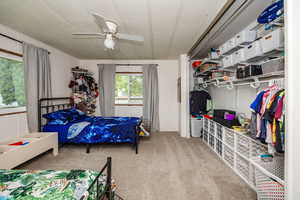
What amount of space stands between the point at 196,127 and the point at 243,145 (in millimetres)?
1854

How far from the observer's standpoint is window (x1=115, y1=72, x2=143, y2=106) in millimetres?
4699

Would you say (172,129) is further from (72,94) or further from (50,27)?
(50,27)

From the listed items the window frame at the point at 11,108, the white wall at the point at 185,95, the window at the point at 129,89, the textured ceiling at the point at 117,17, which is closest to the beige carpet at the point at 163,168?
the white wall at the point at 185,95

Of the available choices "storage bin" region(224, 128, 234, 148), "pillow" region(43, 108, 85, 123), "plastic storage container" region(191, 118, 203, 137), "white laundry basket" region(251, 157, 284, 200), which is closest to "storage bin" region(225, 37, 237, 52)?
"storage bin" region(224, 128, 234, 148)

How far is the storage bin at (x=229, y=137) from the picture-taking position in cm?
228

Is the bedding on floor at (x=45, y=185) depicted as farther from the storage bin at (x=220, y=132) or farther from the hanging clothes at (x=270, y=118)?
the storage bin at (x=220, y=132)

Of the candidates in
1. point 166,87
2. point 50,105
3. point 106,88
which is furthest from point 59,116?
point 166,87

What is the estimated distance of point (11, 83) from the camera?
249 cm

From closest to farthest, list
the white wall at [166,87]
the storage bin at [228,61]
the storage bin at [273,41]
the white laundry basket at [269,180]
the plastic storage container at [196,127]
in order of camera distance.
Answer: the white laundry basket at [269,180], the storage bin at [273,41], the storage bin at [228,61], the plastic storage container at [196,127], the white wall at [166,87]

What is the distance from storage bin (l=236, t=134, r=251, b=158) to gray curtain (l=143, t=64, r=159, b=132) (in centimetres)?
269

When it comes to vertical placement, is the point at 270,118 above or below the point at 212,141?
above

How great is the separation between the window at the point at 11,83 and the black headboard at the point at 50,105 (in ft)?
→ 1.15

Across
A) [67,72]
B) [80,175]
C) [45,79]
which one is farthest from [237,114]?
[67,72]

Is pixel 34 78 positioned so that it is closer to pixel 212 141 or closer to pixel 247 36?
pixel 247 36
